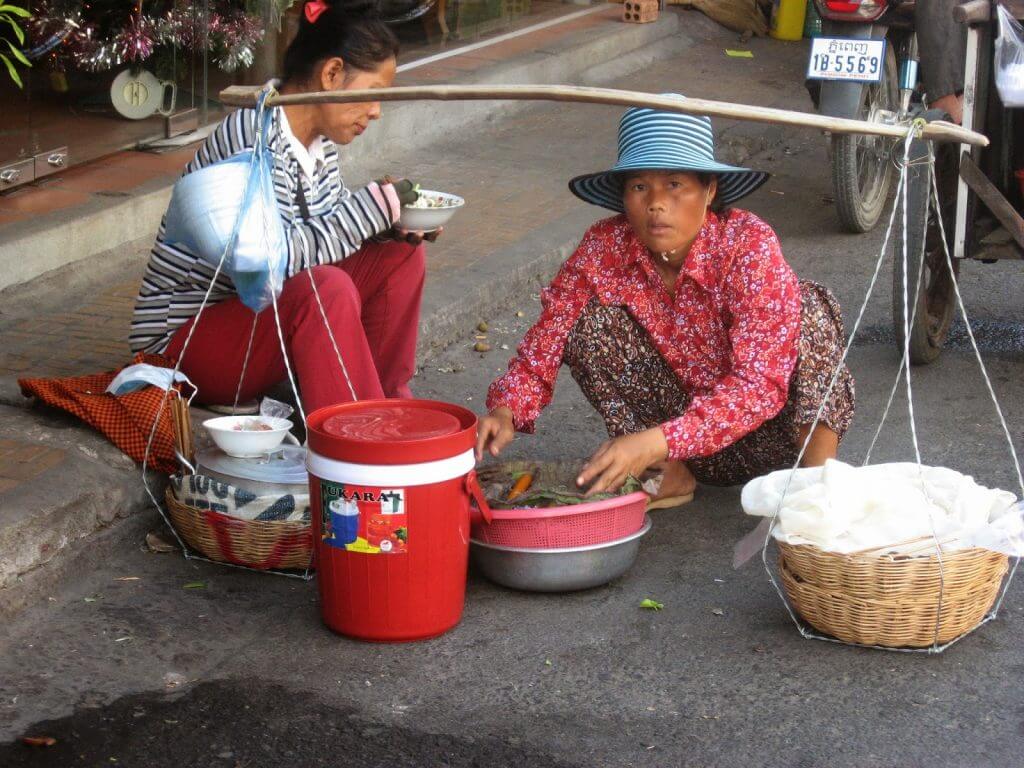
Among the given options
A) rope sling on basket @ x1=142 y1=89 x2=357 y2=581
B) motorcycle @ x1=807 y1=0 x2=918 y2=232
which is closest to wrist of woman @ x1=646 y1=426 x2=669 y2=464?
rope sling on basket @ x1=142 y1=89 x2=357 y2=581

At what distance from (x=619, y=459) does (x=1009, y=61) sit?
1814 millimetres

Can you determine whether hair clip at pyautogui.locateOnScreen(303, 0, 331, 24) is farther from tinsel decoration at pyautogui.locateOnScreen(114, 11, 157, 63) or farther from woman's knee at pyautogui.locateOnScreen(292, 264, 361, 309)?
tinsel decoration at pyautogui.locateOnScreen(114, 11, 157, 63)

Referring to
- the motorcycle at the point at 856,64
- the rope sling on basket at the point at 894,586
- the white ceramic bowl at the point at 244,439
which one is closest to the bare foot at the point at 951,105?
the motorcycle at the point at 856,64

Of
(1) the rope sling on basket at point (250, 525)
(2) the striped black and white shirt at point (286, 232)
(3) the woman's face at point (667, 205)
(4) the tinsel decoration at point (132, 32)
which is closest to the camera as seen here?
(1) the rope sling on basket at point (250, 525)

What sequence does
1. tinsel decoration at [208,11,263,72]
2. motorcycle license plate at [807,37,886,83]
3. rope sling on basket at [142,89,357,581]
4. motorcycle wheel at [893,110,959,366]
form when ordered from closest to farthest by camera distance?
rope sling on basket at [142,89,357,581]
motorcycle wheel at [893,110,959,366]
motorcycle license plate at [807,37,886,83]
tinsel decoration at [208,11,263,72]

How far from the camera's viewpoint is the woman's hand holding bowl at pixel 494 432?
10.4 feet

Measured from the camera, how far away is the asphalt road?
2459mm

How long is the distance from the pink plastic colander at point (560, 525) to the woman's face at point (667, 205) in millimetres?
622

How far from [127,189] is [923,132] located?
11.8 feet

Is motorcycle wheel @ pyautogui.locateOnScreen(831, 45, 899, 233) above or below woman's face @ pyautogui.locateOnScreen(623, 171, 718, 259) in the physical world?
below

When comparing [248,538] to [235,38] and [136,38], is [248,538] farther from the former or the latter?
[235,38]

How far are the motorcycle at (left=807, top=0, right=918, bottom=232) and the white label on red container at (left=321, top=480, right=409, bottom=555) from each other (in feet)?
10.4

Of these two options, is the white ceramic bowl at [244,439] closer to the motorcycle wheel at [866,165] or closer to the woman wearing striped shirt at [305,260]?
A: the woman wearing striped shirt at [305,260]

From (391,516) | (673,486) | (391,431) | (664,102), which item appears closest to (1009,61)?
(673,486)
